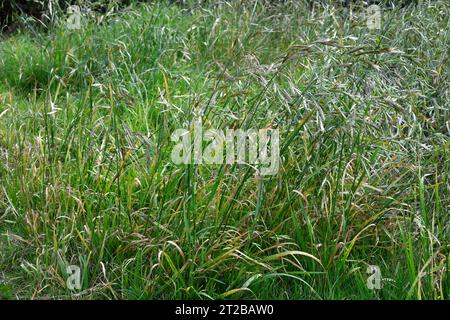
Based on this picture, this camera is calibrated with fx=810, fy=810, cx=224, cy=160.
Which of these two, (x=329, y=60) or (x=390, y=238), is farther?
(x=329, y=60)

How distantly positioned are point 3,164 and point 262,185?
134 centimetres

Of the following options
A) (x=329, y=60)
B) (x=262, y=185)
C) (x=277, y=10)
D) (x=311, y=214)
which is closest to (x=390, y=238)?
(x=311, y=214)

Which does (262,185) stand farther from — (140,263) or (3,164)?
(3,164)

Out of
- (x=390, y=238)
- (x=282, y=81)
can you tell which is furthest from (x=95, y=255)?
(x=282, y=81)

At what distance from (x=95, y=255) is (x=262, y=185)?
731 millimetres

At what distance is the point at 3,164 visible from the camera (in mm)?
3859

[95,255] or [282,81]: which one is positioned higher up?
[282,81]
